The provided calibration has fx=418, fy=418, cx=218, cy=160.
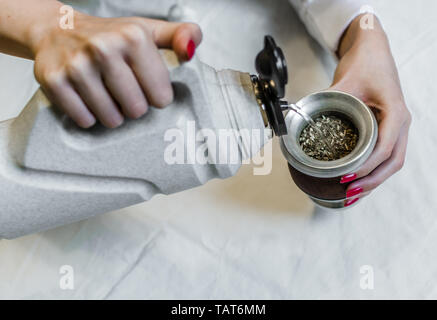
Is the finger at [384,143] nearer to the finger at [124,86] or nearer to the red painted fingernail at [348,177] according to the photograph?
the red painted fingernail at [348,177]

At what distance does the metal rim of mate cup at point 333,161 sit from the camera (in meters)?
0.41

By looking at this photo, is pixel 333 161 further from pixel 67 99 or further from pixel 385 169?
pixel 67 99

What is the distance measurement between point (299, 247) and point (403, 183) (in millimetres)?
184

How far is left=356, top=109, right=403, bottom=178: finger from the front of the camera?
1.49 ft

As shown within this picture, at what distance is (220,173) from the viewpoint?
415 millimetres

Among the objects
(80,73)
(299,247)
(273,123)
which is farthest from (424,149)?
(80,73)

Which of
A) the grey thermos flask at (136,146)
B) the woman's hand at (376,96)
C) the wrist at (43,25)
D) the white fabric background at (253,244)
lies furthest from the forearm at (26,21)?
the woman's hand at (376,96)

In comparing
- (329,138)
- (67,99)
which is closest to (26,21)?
(67,99)

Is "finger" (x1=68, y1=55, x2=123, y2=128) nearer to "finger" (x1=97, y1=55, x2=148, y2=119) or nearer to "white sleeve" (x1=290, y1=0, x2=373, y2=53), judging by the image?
"finger" (x1=97, y1=55, x2=148, y2=119)

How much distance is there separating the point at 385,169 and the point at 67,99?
362mm

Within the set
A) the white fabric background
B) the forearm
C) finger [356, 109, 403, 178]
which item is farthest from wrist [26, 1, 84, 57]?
finger [356, 109, 403, 178]

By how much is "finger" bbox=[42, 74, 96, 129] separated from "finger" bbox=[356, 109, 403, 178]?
0.94 ft

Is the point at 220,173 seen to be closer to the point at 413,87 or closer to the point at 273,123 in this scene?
the point at 273,123

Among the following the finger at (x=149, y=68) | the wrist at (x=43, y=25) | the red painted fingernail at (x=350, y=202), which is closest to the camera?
the finger at (x=149, y=68)
